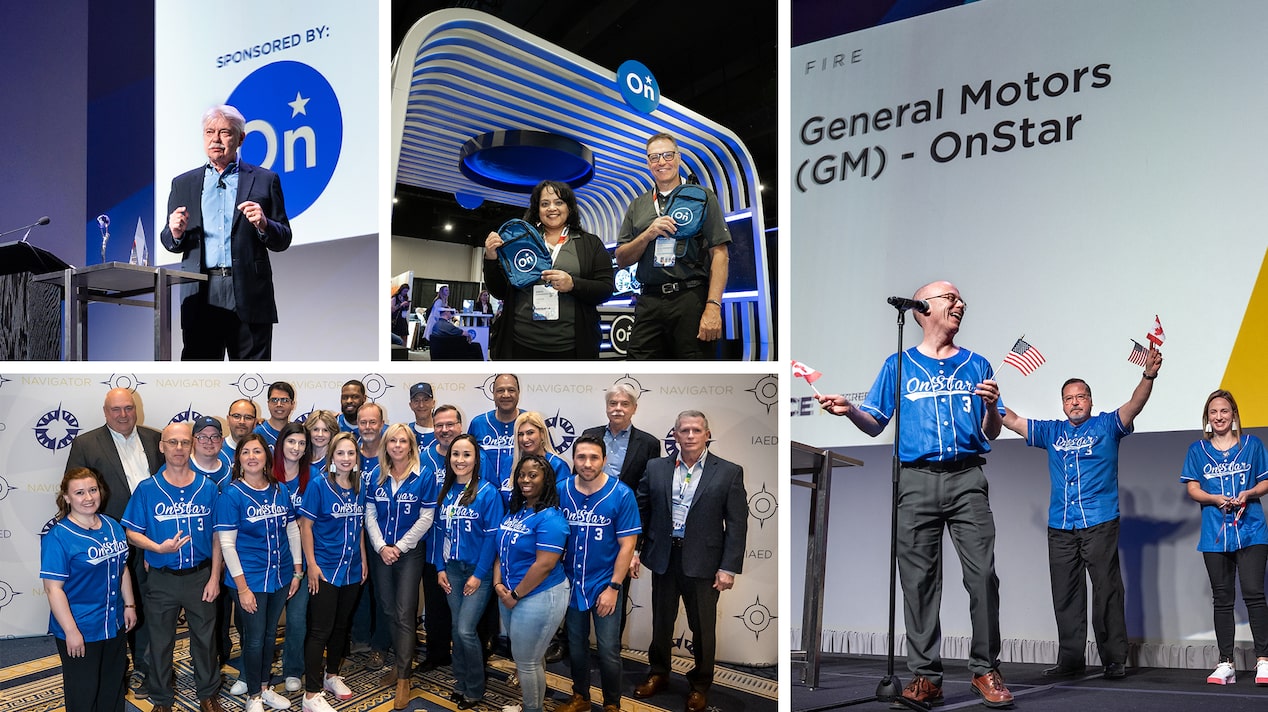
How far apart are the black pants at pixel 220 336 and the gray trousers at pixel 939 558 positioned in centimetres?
230

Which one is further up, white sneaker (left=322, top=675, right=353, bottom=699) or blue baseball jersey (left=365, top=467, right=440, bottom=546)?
blue baseball jersey (left=365, top=467, right=440, bottom=546)

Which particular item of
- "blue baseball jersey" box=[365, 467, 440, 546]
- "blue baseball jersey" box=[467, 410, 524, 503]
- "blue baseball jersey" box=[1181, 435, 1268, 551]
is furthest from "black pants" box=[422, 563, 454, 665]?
"blue baseball jersey" box=[1181, 435, 1268, 551]

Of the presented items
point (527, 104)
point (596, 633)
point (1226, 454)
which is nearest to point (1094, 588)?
point (1226, 454)

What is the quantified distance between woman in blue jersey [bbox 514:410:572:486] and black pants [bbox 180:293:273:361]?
3.03ft

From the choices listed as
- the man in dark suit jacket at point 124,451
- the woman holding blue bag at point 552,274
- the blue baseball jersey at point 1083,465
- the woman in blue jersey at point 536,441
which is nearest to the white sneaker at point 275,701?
the man in dark suit jacket at point 124,451

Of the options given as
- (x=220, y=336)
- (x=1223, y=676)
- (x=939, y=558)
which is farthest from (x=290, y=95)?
(x=1223, y=676)

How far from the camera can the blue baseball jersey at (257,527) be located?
10.0 feet

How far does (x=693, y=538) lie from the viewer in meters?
2.91

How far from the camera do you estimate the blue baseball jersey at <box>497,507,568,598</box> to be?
2.90 m

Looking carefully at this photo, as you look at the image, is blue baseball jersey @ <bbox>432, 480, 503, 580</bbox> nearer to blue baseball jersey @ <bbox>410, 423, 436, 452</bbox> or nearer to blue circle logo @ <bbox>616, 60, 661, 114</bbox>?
blue baseball jersey @ <bbox>410, 423, 436, 452</bbox>

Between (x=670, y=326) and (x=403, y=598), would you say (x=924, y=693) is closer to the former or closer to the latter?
(x=670, y=326)

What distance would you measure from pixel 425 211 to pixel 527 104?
460mm

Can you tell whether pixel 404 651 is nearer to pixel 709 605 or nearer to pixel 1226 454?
pixel 709 605

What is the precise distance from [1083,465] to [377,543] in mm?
2777
